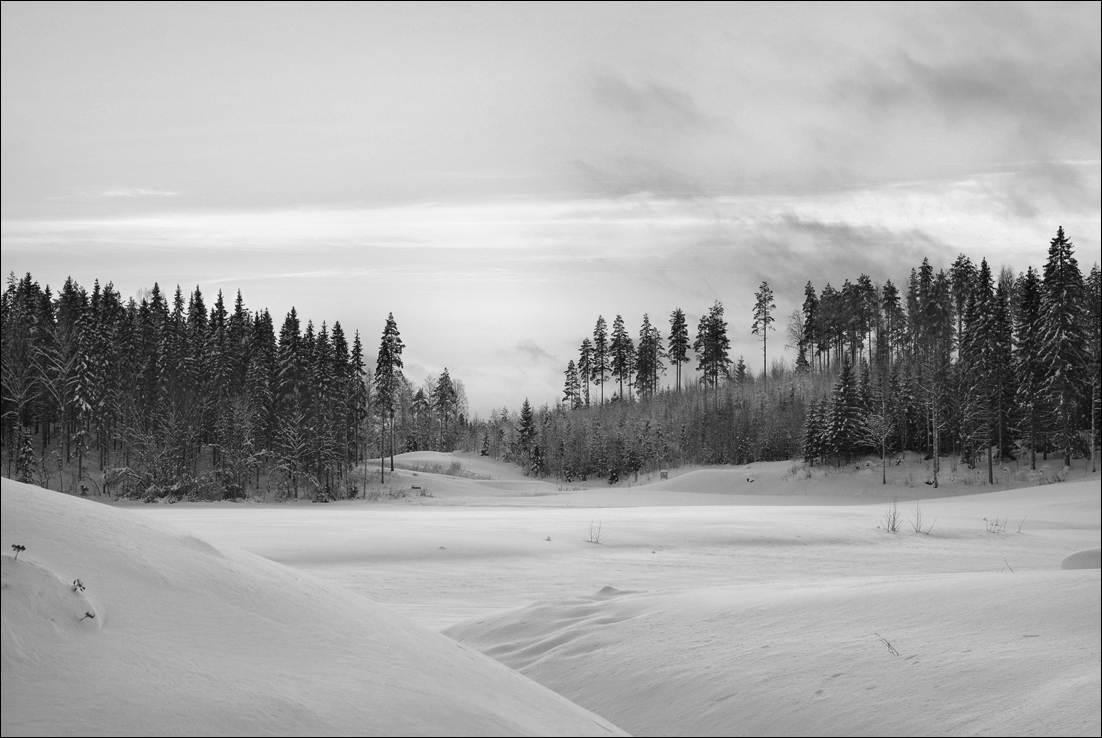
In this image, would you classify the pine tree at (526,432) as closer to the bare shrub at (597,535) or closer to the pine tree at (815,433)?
the pine tree at (815,433)

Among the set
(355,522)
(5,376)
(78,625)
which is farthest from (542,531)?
(5,376)

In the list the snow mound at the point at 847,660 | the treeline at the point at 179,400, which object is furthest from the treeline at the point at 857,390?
the treeline at the point at 179,400

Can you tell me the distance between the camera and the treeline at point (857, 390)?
103 feet

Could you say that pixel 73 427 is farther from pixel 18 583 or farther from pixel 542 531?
pixel 18 583

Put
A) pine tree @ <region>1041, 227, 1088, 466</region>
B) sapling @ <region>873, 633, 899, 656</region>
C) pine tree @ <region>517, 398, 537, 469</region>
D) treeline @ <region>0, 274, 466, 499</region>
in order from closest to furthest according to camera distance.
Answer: sapling @ <region>873, 633, 899, 656</region> → pine tree @ <region>1041, 227, 1088, 466</region> → treeline @ <region>0, 274, 466, 499</region> → pine tree @ <region>517, 398, 537, 469</region>

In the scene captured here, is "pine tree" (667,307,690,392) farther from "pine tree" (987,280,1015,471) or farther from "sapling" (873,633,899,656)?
"sapling" (873,633,899,656)

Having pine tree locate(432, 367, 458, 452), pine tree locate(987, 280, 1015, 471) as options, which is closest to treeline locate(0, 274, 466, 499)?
pine tree locate(987, 280, 1015, 471)

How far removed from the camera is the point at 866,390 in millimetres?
58594

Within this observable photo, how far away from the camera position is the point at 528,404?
86.1 metres

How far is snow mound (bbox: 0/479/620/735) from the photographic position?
2.38m

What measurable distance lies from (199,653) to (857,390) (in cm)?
→ 6029

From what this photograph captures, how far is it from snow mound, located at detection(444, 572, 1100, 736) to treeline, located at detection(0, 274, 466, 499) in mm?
34811

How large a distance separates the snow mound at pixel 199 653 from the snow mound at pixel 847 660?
158 cm

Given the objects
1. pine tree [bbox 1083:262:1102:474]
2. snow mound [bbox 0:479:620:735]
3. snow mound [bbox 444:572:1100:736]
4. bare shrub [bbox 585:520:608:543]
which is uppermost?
pine tree [bbox 1083:262:1102:474]
